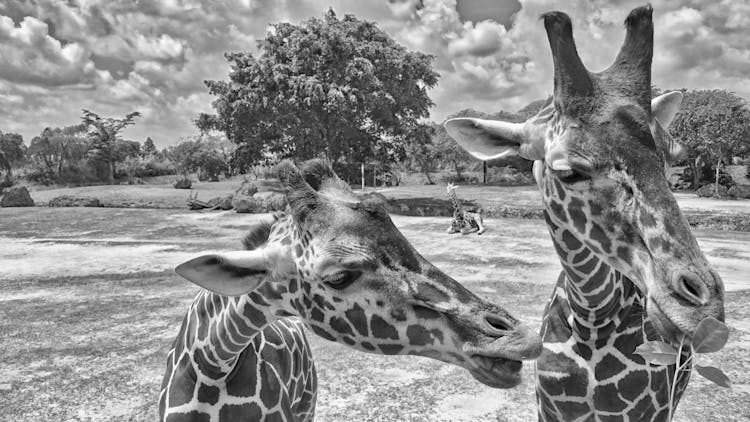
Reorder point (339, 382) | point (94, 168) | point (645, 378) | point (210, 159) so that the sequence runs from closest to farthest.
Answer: point (645, 378), point (339, 382), point (94, 168), point (210, 159)

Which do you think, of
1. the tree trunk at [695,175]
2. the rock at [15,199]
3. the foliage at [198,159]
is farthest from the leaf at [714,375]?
the foliage at [198,159]

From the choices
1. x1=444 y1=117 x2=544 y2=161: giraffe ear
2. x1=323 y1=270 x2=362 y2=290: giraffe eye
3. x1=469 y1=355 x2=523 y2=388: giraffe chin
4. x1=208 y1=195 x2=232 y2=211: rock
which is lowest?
x1=208 y1=195 x2=232 y2=211: rock

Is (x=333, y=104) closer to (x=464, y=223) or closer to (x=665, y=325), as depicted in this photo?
(x=464, y=223)

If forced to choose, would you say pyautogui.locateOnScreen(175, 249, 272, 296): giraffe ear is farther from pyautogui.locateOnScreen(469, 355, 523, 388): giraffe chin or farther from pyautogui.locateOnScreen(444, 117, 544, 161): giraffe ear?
pyautogui.locateOnScreen(444, 117, 544, 161): giraffe ear

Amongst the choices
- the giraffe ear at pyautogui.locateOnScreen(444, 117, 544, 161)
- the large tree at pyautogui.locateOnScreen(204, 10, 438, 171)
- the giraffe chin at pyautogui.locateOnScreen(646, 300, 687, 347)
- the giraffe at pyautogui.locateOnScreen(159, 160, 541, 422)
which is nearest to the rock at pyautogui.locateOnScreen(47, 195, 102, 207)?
the large tree at pyautogui.locateOnScreen(204, 10, 438, 171)

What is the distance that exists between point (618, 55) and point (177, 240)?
58.1 ft

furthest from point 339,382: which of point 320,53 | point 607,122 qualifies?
point 320,53

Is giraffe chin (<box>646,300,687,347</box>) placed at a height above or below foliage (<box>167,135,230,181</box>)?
below

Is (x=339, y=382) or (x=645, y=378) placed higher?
(x=645, y=378)

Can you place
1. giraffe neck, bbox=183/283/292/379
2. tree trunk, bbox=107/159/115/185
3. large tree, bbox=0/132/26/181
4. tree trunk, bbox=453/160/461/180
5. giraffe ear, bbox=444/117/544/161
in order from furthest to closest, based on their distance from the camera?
large tree, bbox=0/132/26/181, tree trunk, bbox=107/159/115/185, tree trunk, bbox=453/160/461/180, giraffe ear, bbox=444/117/544/161, giraffe neck, bbox=183/283/292/379

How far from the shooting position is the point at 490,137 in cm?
311

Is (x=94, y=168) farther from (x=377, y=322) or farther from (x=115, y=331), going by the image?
(x=377, y=322)

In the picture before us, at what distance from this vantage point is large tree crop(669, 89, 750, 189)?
1330 inches

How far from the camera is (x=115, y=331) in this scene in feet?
26.7
